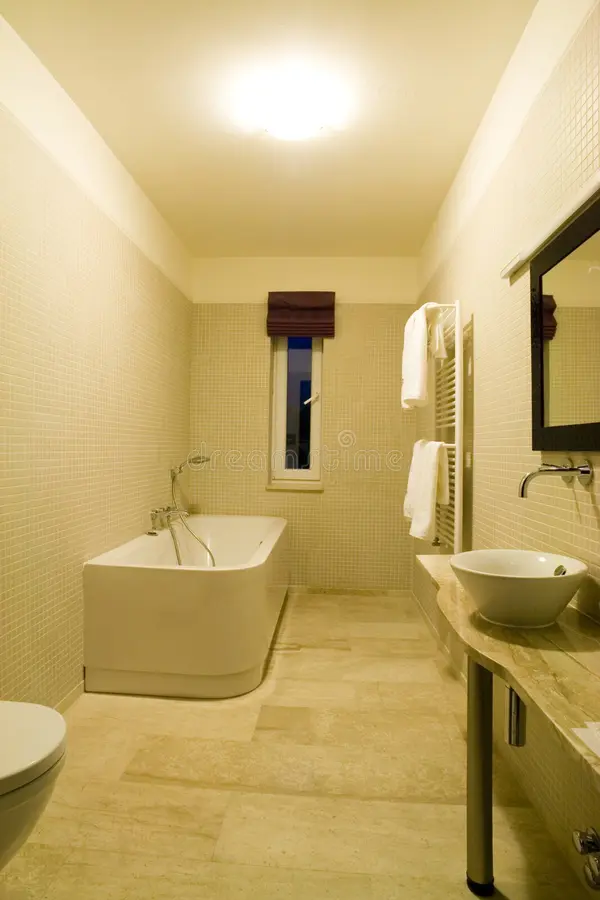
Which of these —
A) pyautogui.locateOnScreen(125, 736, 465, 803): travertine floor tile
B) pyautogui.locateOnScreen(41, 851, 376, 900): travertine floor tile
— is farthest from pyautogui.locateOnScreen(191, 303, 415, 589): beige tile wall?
pyautogui.locateOnScreen(41, 851, 376, 900): travertine floor tile

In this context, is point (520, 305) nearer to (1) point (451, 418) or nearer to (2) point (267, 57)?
(1) point (451, 418)

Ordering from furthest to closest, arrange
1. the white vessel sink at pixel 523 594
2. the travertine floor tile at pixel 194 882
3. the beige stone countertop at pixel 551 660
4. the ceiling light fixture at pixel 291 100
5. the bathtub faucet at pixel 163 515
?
the bathtub faucet at pixel 163 515 → the ceiling light fixture at pixel 291 100 → the travertine floor tile at pixel 194 882 → the white vessel sink at pixel 523 594 → the beige stone countertop at pixel 551 660

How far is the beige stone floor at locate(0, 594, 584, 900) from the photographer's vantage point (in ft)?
4.17

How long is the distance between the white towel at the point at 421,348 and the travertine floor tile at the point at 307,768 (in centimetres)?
159

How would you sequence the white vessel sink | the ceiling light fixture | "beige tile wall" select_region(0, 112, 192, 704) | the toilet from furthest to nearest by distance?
the ceiling light fixture, "beige tile wall" select_region(0, 112, 192, 704), the white vessel sink, the toilet

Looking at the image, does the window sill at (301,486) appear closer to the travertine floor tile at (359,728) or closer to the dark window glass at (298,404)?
the dark window glass at (298,404)

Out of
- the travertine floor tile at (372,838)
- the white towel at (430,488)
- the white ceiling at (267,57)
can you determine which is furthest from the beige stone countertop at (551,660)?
the white ceiling at (267,57)

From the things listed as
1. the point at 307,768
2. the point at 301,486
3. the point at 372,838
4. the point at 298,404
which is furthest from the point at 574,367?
the point at 298,404

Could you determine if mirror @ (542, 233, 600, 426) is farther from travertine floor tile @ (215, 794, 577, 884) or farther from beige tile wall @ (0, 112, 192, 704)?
beige tile wall @ (0, 112, 192, 704)

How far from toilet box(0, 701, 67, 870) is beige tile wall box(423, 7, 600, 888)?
0.95m

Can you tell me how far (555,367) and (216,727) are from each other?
5.77 feet

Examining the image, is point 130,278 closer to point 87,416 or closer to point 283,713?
point 87,416

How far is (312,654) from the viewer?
8.91ft

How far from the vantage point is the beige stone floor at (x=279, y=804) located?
1.27 m
